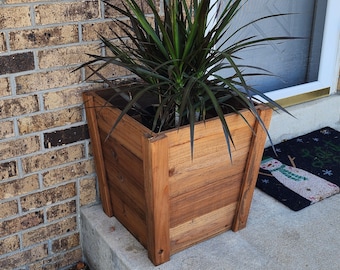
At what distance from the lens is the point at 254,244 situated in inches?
74.1

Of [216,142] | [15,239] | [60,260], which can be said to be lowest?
Result: [60,260]

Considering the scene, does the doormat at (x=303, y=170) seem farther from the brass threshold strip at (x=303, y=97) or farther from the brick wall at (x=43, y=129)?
the brick wall at (x=43, y=129)

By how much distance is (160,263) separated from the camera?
175cm

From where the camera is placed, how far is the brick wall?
69.2 inches

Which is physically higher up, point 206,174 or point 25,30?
point 25,30

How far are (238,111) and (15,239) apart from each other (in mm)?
1073

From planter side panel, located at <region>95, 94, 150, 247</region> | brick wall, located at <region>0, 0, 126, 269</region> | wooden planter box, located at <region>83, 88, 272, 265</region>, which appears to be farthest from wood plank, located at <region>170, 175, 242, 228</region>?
brick wall, located at <region>0, 0, 126, 269</region>

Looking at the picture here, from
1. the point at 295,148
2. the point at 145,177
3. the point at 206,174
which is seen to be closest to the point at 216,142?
the point at 206,174

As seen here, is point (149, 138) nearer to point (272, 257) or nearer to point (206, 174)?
point (206, 174)

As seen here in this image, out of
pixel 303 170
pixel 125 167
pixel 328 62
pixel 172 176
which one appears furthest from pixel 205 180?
pixel 328 62

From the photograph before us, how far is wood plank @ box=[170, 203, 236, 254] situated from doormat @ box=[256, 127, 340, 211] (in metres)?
0.37

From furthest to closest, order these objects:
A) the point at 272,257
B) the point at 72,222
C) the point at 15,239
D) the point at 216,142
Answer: the point at 72,222, the point at 15,239, the point at 272,257, the point at 216,142

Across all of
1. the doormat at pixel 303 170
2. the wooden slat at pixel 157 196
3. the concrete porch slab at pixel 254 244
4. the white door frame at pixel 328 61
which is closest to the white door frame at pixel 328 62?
the white door frame at pixel 328 61

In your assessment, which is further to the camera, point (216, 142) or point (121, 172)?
point (121, 172)
